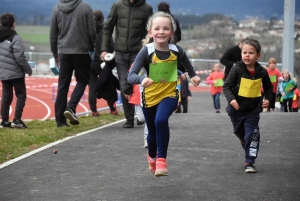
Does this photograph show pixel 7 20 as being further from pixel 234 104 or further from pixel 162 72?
pixel 162 72

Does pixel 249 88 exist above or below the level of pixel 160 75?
below

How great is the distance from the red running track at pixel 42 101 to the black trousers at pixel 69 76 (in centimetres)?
1058

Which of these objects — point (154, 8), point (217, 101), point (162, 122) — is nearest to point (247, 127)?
point (162, 122)

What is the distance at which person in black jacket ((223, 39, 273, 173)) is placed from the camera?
29.7 ft

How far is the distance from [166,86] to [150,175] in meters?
1.00

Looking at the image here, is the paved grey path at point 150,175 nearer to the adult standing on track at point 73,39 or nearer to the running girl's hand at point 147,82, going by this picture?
the running girl's hand at point 147,82

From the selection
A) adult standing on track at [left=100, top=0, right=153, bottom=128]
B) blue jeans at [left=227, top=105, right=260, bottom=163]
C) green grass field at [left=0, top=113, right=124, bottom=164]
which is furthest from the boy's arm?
blue jeans at [left=227, top=105, right=260, bottom=163]

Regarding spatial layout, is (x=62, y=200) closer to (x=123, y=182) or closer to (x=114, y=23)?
(x=123, y=182)

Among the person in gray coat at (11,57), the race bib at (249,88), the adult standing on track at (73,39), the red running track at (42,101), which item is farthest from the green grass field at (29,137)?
the red running track at (42,101)

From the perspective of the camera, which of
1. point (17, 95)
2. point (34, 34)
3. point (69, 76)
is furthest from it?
point (34, 34)

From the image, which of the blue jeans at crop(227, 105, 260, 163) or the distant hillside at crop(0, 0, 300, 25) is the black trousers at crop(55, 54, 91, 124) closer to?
the blue jeans at crop(227, 105, 260, 163)

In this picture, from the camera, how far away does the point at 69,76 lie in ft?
44.2

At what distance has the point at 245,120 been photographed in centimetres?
914

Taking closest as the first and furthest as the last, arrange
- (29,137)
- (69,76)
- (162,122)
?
(162,122) → (29,137) → (69,76)
